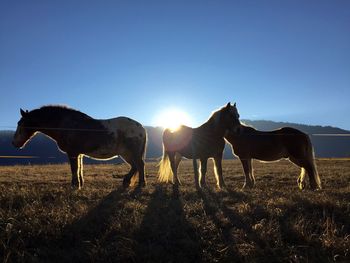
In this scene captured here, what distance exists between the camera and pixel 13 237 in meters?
5.57

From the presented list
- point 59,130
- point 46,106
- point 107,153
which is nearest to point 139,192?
point 107,153

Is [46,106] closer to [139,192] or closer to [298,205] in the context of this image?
[139,192]

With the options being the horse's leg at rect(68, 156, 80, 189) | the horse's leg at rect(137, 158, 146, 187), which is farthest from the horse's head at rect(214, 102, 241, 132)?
the horse's leg at rect(68, 156, 80, 189)

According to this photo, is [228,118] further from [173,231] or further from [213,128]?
[173,231]

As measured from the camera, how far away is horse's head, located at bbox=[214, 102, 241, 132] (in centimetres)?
1333

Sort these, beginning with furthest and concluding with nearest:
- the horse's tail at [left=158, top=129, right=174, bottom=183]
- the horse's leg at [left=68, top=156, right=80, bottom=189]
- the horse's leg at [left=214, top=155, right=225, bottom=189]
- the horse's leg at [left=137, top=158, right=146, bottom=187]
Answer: the horse's tail at [left=158, top=129, right=174, bottom=183] → the horse's leg at [left=214, top=155, right=225, bottom=189] → the horse's leg at [left=137, top=158, right=146, bottom=187] → the horse's leg at [left=68, top=156, right=80, bottom=189]

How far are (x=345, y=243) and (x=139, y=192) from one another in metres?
6.05

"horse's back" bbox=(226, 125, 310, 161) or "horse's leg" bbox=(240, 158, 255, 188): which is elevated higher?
"horse's back" bbox=(226, 125, 310, 161)

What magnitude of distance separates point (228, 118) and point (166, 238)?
8.12 meters

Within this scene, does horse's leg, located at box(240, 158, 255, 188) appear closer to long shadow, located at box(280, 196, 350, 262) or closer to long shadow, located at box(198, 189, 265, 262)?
long shadow, located at box(198, 189, 265, 262)

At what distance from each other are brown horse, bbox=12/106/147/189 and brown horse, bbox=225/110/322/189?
340cm

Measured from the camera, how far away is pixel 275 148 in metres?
13.8

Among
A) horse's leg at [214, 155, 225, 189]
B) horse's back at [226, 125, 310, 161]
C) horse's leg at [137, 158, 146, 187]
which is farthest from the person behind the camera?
horse's back at [226, 125, 310, 161]

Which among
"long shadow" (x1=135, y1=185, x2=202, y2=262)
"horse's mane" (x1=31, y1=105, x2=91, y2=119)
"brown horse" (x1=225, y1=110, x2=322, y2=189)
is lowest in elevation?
"long shadow" (x1=135, y1=185, x2=202, y2=262)
